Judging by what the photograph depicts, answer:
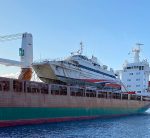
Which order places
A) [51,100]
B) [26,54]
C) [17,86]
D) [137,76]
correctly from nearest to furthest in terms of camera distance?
[17,86] → [51,100] → [26,54] → [137,76]

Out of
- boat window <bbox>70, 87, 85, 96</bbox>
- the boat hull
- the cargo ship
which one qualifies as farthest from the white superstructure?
boat window <bbox>70, 87, 85, 96</bbox>

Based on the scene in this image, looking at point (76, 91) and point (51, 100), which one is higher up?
point (76, 91)

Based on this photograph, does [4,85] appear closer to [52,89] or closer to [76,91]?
[52,89]

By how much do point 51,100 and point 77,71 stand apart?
9393 mm

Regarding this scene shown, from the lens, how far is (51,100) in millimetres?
33906

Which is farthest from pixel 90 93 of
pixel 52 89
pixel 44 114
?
pixel 44 114

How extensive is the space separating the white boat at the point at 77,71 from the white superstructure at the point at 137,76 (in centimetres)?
591

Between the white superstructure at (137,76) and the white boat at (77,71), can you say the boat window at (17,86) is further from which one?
the white superstructure at (137,76)

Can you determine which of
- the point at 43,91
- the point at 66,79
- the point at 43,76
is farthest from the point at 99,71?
the point at 43,91

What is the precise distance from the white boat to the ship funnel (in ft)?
3.22

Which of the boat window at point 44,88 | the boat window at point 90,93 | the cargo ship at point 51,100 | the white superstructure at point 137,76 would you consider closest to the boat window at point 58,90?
the cargo ship at point 51,100

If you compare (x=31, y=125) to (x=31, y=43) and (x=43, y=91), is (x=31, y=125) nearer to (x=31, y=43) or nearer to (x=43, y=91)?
(x=43, y=91)

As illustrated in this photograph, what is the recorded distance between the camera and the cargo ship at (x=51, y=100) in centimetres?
2836

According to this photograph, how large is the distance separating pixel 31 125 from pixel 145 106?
33.4 meters
